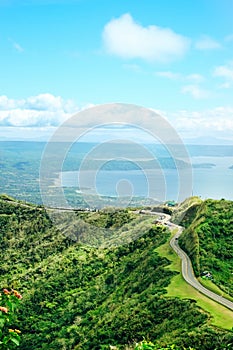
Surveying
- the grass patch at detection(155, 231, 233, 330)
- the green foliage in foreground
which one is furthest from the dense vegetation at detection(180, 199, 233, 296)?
the green foliage in foreground

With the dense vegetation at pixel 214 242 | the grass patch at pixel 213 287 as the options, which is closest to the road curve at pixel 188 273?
the grass patch at pixel 213 287

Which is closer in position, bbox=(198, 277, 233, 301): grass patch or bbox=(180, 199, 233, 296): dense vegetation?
bbox=(198, 277, 233, 301): grass patch

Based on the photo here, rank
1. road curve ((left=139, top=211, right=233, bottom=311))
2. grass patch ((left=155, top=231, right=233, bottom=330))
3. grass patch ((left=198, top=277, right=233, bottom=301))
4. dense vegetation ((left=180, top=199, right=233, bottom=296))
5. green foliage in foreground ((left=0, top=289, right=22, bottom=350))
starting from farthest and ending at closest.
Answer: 1. dense vegetation ((left=180, top=199, right=233, bottom=296))
2. grass patch ((left=198, top=277, right=233, bottom=301))
3. road curve ((left=139, top=211, right=233, bottom=311))
4. grass patch ((left=155, top=231, right=233, bottom=330))
5. green foliage in foreground ((left=0, top=289, right=22, bottom=350))

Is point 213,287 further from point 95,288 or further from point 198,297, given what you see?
point 95,288

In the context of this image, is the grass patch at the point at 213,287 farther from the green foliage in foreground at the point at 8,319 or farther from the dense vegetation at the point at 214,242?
the green foliage in foreground at the point at 8,319

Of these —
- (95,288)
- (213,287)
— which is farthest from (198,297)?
(95,288)

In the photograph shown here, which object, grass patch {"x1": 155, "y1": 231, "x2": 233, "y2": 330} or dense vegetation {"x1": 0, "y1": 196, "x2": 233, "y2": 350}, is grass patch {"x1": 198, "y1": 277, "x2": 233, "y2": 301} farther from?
dense vegetation {"x1": 0, "y1": 196, "x2": 233, "y2": 350}
